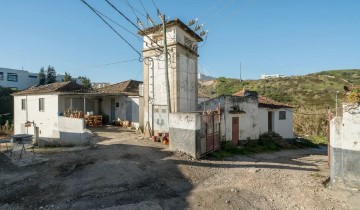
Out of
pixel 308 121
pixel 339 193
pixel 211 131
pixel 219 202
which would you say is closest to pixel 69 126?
pixel 211 131

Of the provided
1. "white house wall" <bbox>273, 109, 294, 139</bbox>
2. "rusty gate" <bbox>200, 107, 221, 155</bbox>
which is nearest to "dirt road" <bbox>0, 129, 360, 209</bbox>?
"rusty gate" <bbox>200, 107, 221, 155</bbox>

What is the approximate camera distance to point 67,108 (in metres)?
20.7

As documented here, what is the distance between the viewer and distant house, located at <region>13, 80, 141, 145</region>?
17.1 m

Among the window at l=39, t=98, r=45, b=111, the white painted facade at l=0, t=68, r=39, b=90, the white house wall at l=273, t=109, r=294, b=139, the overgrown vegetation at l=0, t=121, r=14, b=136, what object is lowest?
the overgrown vegetation at l=0, t=121, r=14, b=136

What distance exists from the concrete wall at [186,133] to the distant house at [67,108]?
6.03 metres

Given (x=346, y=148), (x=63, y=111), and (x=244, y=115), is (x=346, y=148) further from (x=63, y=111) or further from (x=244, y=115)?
(x=63, y=111)

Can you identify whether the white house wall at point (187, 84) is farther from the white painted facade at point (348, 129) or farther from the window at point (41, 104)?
the window at point (41, 104)

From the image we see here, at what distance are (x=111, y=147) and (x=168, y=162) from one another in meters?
4.59

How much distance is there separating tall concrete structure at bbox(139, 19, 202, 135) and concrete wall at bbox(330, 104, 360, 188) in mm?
9708

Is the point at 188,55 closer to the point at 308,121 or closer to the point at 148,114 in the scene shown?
the point at 148,114

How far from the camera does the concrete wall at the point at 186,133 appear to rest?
12.8m

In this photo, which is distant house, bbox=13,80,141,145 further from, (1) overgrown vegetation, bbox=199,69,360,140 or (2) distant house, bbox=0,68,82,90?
(2) distant house, bbox=0,68,82,90

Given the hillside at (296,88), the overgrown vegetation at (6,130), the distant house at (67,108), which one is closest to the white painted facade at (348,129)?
the distant house at (67,108)

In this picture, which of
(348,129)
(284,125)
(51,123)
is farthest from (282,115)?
(51,123)
